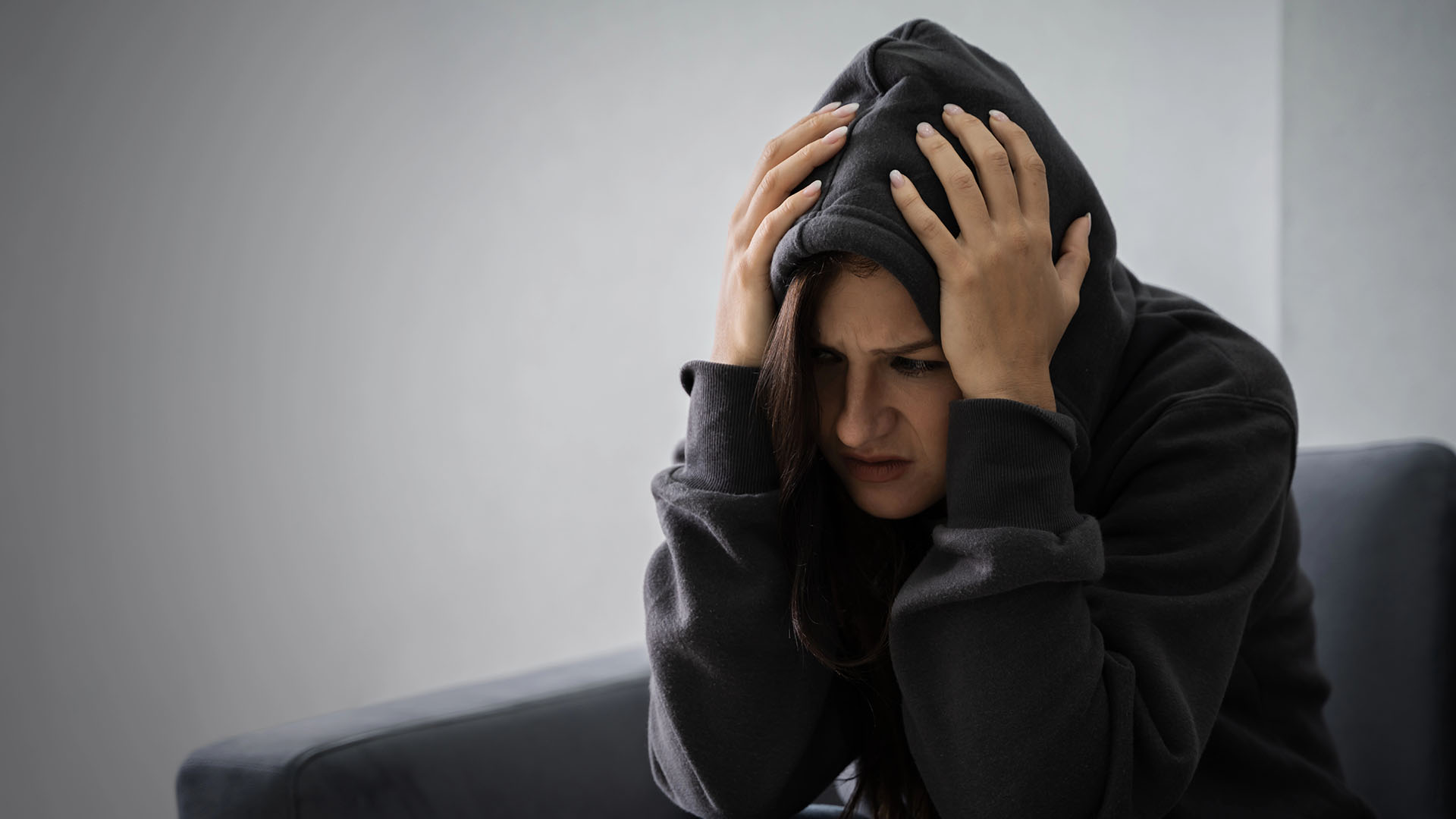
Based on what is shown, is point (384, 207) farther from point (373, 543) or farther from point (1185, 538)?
point (1185, 538)

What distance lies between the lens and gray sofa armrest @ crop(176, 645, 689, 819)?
2.74 feet

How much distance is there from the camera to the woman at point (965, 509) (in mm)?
774

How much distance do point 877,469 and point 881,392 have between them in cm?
7

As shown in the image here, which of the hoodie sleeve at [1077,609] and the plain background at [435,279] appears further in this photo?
the plain background at [435,279]

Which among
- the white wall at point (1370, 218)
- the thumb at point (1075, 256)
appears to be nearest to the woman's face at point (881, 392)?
the thumb at point (1075, 256)

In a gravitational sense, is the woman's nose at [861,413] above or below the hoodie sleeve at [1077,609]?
above

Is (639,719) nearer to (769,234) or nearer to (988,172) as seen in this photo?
(769,234)

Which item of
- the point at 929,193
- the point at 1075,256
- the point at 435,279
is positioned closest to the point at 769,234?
the point at 929,193

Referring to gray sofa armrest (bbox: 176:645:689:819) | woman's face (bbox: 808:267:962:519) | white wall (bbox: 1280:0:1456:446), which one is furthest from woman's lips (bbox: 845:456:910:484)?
white wall (bbox: 1280:0:1456:446)

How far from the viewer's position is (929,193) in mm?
841

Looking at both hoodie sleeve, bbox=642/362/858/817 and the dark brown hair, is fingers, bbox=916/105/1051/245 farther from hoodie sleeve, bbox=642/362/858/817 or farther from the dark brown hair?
hoodie sleeve, bbox=642/362/858/817

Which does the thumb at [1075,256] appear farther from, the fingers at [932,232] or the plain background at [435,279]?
the plain background at [435,279]

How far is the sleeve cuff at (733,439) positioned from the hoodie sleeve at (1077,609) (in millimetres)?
150

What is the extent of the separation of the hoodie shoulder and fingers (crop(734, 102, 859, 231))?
322 mm
